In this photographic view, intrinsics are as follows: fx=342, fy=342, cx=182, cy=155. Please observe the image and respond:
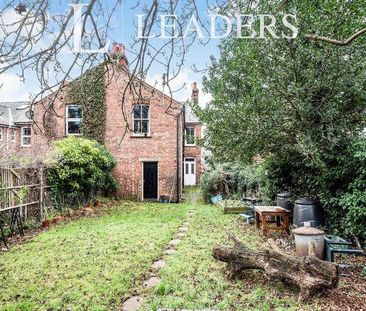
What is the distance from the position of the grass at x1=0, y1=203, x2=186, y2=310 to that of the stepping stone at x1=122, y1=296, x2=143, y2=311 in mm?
114

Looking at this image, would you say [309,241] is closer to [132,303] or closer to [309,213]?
[309,213]

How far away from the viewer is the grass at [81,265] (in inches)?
176

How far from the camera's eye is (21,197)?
9.18 metres

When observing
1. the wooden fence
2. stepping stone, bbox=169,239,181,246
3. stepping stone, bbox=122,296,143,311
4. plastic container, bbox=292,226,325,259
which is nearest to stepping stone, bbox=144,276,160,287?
stepping stone, bbox=122,296,143,311

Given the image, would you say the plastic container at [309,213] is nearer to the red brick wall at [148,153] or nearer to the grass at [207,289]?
the grass at [207,289]

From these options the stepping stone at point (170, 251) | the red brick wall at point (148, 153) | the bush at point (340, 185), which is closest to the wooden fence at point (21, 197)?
the stepping stone at point (170, 251)

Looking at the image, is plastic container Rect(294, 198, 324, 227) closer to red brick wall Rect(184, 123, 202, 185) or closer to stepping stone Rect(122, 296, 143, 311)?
stepping stone Rect(122, 296, 143, 311)

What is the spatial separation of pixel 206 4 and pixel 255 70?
5.35 metres

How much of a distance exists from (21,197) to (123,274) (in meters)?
5.16

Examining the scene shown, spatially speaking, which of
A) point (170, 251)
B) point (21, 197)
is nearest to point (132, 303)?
point (170, 251)

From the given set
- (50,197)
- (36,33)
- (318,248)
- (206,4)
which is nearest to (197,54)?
(206,4)

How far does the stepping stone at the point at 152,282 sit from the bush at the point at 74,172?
713cm

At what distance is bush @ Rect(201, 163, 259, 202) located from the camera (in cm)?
1566

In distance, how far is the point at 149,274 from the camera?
5438 mm
